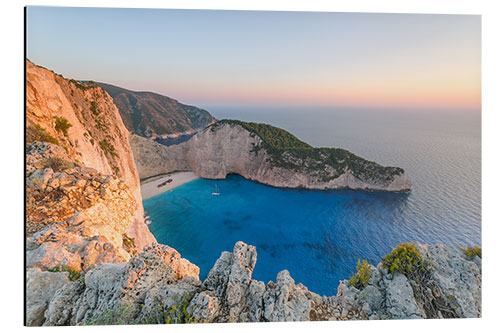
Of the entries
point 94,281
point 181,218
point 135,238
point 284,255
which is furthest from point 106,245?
point 181,218

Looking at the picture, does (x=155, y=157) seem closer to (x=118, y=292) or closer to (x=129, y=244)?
(x=129, y=244)

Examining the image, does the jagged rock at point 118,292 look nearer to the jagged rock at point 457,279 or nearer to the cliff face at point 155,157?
the jagged rock at point 457,279

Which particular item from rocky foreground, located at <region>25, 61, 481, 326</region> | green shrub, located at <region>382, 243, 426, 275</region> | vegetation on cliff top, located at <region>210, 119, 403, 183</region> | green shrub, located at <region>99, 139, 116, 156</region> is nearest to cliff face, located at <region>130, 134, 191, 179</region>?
vegetation on cliff top, located at <region>210, 119, 403, 183</region>

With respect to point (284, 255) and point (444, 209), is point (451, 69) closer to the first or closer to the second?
point (444, 209)

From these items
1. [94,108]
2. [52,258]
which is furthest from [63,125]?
[94,108]

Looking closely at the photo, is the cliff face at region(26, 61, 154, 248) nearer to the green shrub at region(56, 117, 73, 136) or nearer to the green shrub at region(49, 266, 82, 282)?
the green shrub at region(56, 117, 73, 136)

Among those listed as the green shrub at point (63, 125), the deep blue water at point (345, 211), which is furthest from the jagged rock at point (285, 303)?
the green shrub at point (63, 125)
